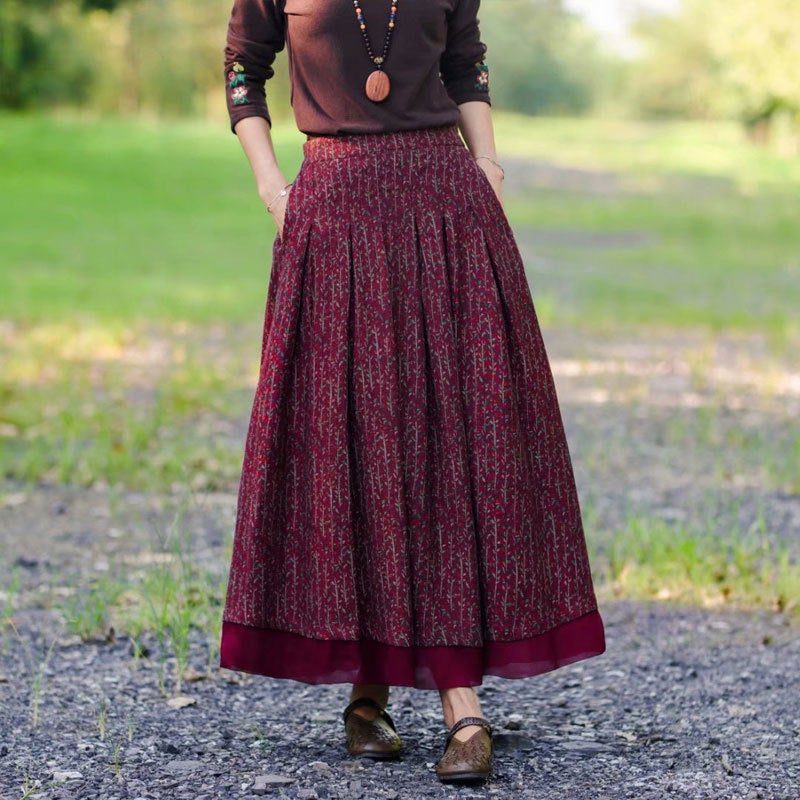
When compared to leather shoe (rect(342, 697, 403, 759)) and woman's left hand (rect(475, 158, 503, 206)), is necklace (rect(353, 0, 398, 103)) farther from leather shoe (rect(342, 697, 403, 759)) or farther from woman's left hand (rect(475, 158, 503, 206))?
leather shoe (rect(342, 697, 403, 759))

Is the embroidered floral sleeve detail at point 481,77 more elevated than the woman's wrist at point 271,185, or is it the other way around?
the embroidered floral sleeve detail at point 481,77

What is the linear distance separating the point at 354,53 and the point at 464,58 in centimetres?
34

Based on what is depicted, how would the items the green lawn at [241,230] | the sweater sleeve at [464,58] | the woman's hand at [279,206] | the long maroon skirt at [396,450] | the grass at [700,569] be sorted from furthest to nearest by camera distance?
the green lawn at [241,230], the grass at [700,569], the sweater sleeve at [464,58], the woman's hand at [279,206], the long maroon skirt at [396,450]

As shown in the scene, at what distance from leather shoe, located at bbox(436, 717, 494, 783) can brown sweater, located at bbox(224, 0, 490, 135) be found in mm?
1315

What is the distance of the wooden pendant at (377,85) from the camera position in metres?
3.00

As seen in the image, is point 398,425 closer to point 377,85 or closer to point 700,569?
point 377,85

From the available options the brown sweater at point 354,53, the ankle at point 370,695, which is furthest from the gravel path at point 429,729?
the brown sweater at point 354,53

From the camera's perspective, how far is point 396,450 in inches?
115

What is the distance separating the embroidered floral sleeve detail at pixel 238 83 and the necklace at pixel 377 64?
1.18 feet

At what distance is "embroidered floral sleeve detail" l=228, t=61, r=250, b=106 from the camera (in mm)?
3248

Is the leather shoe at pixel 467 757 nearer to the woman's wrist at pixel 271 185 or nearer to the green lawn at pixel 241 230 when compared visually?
the woman's wrist at pixel 271 185

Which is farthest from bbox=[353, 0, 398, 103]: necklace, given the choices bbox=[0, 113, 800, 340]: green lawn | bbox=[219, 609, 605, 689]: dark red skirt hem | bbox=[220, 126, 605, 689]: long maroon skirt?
bbox=[0, 113, 800, 340]: green lawn

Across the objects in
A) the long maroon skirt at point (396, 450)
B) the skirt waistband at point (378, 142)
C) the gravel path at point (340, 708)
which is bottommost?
the gravel path at point (340, 708)

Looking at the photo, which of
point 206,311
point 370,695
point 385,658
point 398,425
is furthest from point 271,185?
point 206,311
